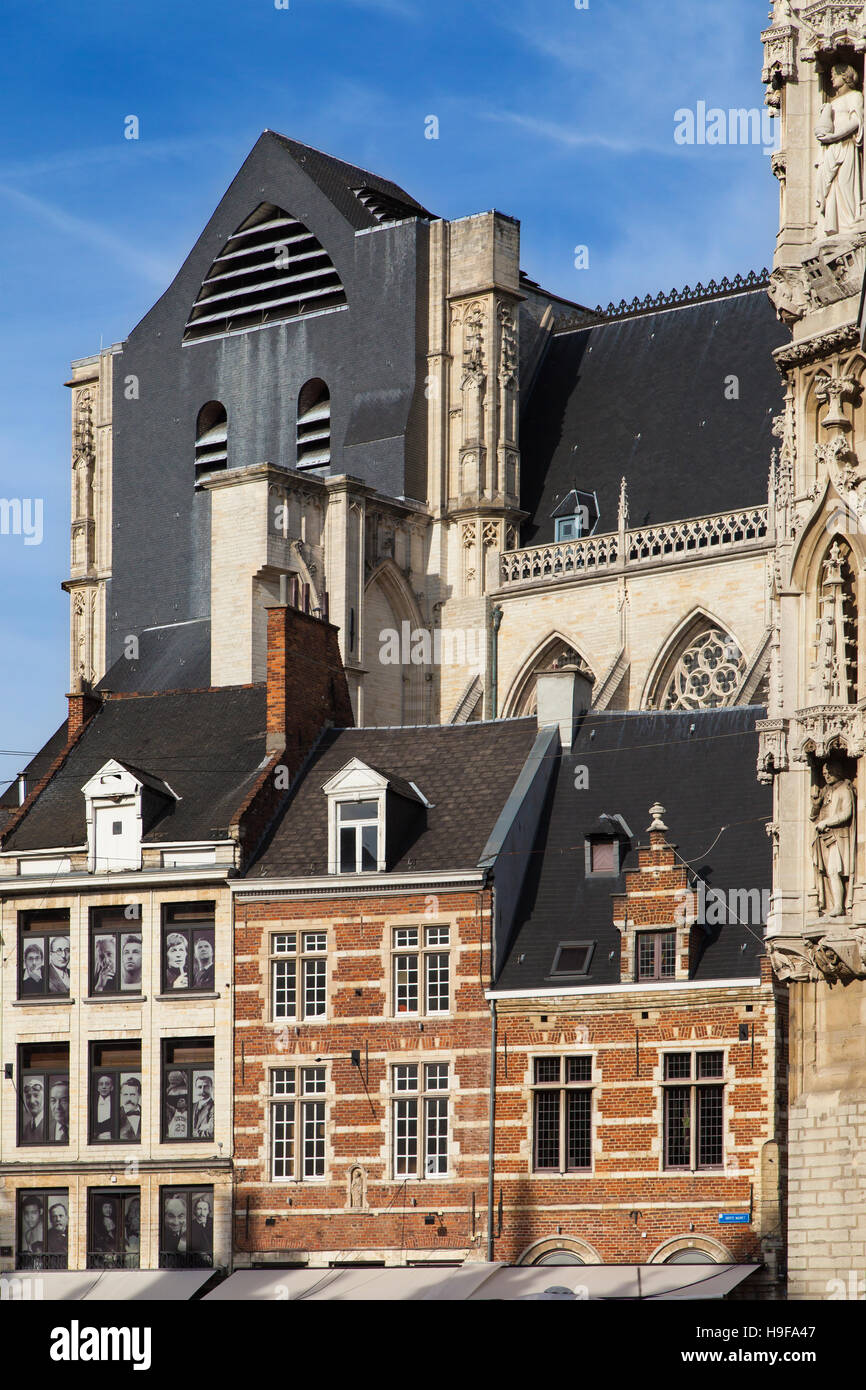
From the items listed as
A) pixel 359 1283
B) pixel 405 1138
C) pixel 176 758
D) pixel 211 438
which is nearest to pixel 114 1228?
pixel 405 1138

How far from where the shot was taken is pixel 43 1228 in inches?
1222

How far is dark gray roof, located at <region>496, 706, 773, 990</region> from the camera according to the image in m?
→ 28.9

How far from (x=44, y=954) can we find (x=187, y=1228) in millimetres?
3816

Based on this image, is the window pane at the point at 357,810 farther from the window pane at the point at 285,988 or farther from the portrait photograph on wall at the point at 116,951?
the portrait photograph on wall at the point at 116,951

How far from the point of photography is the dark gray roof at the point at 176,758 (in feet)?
106

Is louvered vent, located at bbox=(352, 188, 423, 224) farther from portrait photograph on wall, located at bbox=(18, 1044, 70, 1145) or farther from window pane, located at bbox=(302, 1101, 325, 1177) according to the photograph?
window pane, located at bbox=(302, 1101, 325, 1177)

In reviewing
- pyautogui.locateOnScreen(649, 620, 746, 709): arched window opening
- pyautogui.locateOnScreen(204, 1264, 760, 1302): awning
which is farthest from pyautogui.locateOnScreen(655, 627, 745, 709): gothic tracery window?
pyautogui.locateOnScreen(204, 1264, 760, 1302): awning

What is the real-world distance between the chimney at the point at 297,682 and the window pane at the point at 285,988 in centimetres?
323

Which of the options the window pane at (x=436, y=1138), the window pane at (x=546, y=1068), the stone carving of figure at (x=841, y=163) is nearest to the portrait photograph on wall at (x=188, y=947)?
the window pane at (x=436, y=1138)

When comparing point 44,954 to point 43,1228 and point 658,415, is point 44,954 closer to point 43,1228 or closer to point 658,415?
point 43,1228

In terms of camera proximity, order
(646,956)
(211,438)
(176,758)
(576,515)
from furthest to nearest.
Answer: (211,438) → (576,515) → (176,758) → (646,956)

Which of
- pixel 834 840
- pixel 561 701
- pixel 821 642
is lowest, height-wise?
pixel 834 840

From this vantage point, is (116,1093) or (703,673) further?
(703,673)
